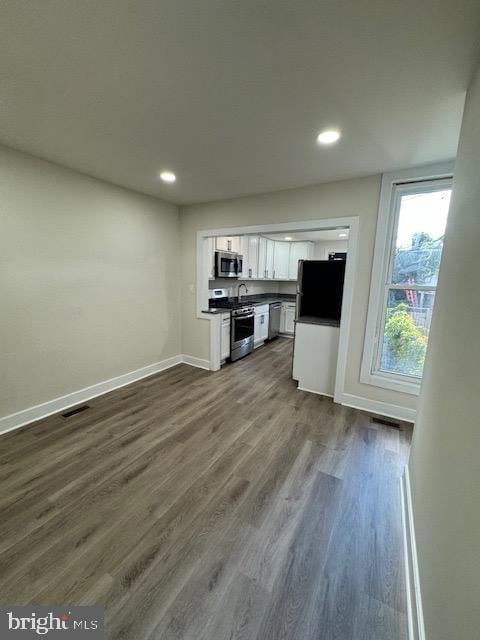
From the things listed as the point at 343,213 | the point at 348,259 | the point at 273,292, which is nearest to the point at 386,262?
the point at 348,259

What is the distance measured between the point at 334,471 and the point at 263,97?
8.67ft

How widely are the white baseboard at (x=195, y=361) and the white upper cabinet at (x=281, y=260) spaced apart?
305 cm

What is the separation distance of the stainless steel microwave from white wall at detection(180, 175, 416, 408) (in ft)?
2.15

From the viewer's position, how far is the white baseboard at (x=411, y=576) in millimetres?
1048

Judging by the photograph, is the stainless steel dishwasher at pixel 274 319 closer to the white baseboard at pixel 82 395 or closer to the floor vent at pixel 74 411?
the white baseboard at pixel 82 395

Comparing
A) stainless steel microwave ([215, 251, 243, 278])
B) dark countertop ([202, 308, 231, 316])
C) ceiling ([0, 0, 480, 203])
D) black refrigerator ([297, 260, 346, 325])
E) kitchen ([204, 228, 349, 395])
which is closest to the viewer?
ceiling ([0, 0, 480, 203])

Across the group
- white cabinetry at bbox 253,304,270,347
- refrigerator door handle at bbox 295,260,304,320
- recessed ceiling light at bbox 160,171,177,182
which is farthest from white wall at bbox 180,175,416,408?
white cabinetry at bbox 253,304,270,347

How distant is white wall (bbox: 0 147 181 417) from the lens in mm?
2346

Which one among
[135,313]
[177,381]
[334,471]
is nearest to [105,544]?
[334,471]

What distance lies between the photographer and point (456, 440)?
925mm

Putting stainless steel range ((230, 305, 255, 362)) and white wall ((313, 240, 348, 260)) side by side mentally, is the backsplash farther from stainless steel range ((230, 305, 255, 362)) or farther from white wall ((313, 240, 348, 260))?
white wall ((313, 240, 348, 260))

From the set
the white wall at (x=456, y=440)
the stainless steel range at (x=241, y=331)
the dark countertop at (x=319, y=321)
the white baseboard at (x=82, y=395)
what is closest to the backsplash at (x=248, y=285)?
the stainless steel range at (x=241, y=331)

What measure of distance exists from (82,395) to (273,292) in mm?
5204

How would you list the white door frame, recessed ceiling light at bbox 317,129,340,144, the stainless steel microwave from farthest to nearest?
1. the stainless steel microwave
2. the white door frame
3. recessed ceiling light at bbox 317,129,340,144
